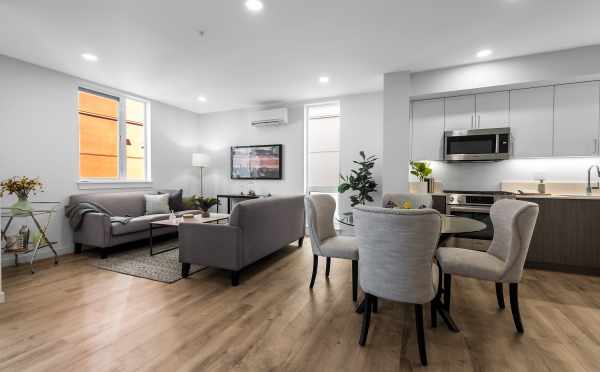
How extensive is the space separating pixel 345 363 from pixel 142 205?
14.2 ft

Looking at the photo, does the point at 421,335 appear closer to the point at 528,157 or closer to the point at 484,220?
the point at 484,220

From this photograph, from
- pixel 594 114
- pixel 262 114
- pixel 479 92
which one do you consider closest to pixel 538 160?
pixel 594 114

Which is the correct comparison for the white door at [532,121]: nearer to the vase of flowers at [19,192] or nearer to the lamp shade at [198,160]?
the lamp shade at [198,160]

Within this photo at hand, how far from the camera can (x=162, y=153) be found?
5.42 m

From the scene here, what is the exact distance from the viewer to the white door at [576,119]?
10.6ft

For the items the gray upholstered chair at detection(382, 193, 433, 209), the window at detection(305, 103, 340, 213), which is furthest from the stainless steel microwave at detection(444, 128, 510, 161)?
the window at detection(305, 103, 340, 213)

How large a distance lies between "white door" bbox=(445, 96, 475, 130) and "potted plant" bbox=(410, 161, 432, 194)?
64 cm

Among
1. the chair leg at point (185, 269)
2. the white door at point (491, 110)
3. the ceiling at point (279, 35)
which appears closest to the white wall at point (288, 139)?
the ceiling at point (279, 35)

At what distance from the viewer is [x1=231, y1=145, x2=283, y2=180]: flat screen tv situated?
5.59 metres

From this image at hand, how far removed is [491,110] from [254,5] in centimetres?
333

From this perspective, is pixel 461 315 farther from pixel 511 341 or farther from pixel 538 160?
pixel 538 160

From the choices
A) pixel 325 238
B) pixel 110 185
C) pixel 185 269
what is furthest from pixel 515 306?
pixel 110 185

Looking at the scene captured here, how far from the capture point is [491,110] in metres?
3.68

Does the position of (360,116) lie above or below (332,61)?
below
